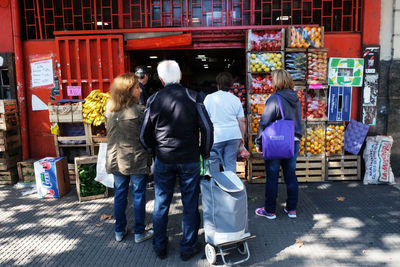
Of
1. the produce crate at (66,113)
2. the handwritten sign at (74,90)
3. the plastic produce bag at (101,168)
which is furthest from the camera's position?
the handwritten sign at (74,90)

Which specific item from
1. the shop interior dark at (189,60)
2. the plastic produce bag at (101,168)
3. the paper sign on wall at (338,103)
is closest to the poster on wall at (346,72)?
the paper sign on wall at (338,103)

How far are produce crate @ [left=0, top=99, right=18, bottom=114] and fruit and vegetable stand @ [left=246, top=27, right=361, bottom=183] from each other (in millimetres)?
4397

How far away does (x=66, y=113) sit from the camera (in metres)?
5.65

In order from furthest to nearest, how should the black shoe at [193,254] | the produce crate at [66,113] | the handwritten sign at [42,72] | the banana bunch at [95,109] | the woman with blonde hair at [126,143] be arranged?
the handwritten sign at [42,72]
the produce crate at [66,113]
the banana bunch at [95,109]
the woman with blonde hair at [126,143]
the black shoe at [193,254]

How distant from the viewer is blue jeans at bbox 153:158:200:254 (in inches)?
129

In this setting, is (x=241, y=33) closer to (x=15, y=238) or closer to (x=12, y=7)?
(x=12, y=7)

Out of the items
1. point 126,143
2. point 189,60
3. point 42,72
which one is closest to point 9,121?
point 42,72

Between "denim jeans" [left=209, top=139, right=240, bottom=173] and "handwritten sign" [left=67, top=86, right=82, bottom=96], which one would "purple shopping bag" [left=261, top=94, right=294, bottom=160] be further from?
"handwritten sign" [left=67, top=86, right=82, bottom=96]

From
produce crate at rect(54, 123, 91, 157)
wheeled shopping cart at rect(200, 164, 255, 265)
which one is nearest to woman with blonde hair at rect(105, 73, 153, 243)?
wheeled shopping cart at rect(200, 164, 255, 265)

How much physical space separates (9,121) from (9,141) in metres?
0.38

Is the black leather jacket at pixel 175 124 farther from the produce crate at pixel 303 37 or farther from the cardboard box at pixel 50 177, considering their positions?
the produce crate at pixel 303 37

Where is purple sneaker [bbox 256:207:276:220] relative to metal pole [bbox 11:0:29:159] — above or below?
below

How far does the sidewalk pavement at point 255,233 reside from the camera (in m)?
3.46

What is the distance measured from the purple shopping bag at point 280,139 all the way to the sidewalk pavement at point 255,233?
0.94 metres
